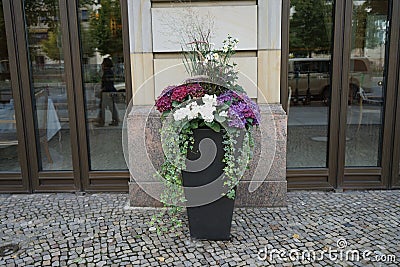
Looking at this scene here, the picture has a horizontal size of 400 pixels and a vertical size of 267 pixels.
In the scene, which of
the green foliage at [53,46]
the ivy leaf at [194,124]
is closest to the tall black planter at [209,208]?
the ivy leaf at [194,124]

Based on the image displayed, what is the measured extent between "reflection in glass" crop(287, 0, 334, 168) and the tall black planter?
5.56 feet

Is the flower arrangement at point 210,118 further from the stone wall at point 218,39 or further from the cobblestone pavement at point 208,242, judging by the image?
the stone wall at point 218,39

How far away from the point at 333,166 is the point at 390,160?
2.40 ft

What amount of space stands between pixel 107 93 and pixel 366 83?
325 cm

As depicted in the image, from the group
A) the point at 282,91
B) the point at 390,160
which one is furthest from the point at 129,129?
the point at 390,160

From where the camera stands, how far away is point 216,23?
405 centimetres

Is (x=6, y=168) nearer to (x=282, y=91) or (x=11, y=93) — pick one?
(x=11, y=93)

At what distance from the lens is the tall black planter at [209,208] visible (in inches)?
128

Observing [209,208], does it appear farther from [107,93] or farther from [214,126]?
[107,93]

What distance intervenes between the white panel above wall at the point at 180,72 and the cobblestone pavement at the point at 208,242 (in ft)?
4.65

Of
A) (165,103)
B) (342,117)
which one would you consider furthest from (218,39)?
(342,117)

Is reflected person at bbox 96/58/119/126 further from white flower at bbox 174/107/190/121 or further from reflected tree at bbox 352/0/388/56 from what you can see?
reflected tree at bbox 352/0/388/56

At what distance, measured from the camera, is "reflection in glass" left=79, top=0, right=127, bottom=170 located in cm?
455

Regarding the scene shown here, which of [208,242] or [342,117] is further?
[342,117]
